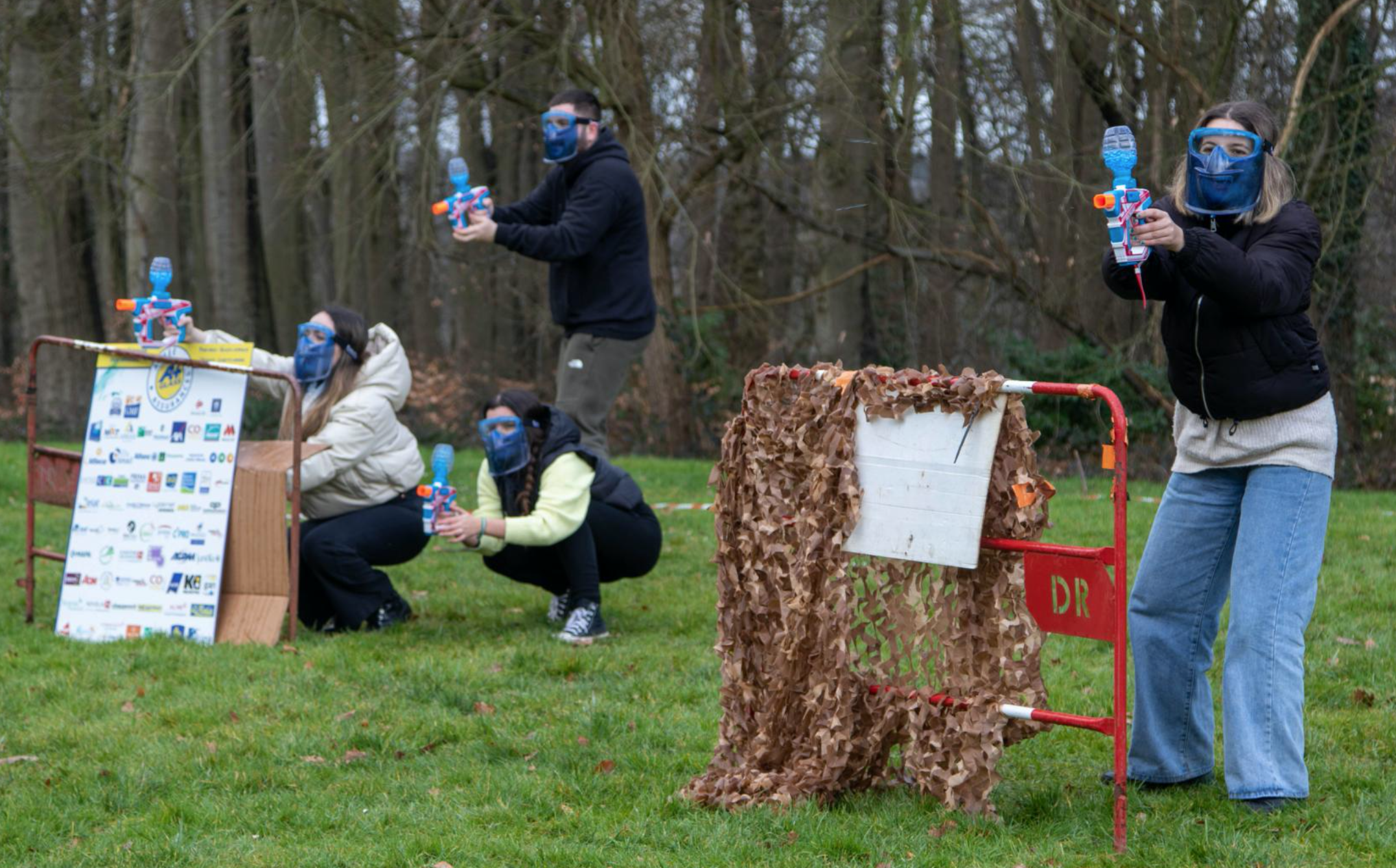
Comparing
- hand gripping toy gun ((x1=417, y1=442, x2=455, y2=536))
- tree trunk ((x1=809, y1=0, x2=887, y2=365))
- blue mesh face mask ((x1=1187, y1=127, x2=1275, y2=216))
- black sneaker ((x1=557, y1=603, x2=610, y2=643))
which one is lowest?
black sneaker ((x1=557, y1=603, x2=610, y2=643))

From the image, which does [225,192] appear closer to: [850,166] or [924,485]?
[850,166]

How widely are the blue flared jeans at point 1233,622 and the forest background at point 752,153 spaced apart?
674cm

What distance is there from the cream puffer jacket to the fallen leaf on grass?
3726 mm

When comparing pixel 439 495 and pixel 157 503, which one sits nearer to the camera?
pixel 439 495

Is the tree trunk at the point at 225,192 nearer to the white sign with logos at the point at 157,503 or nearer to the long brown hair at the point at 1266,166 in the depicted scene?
the white sign with logos at the point at 157,503

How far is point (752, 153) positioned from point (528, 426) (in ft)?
25.5

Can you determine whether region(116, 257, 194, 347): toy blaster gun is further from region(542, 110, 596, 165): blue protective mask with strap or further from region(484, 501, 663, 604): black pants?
region(542, 110, 596, 165): blue protective mask with strap

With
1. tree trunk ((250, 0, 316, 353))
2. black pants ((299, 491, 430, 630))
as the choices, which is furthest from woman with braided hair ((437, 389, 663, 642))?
tree trunk ((250, 0, 316, 353))

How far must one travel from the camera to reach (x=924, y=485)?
4086 millimetres

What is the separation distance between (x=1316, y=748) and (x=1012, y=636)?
1593 millimetres

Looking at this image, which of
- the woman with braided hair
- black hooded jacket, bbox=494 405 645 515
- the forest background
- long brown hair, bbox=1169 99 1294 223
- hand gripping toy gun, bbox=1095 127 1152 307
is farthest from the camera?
the forest background

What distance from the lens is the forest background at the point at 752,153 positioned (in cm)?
1219

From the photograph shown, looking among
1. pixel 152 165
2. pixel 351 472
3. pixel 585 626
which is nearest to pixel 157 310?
pixel 351 472

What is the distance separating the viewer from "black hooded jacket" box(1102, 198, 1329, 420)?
13.3ft
